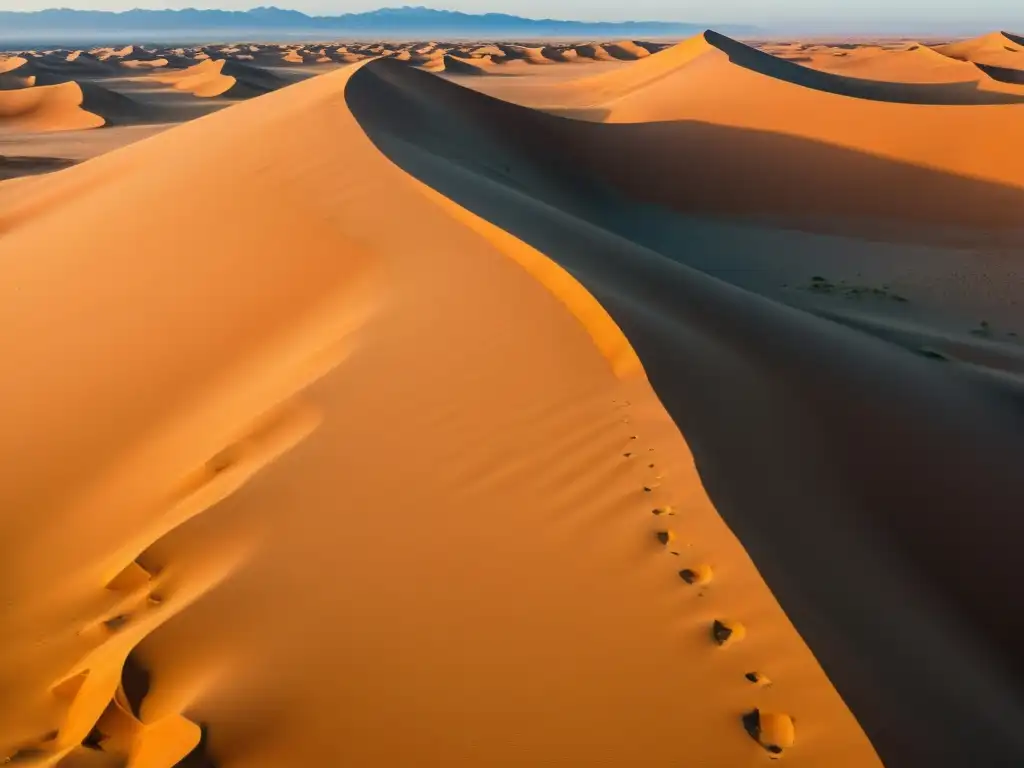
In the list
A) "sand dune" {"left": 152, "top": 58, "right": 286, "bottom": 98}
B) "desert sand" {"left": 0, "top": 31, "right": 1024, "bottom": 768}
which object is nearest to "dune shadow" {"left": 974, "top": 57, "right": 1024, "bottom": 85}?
"desert sand" {"left": 0, "top": 31, "right": 1024, "bottom": 768}

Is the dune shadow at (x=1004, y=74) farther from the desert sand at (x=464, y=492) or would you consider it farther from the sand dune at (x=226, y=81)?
the sand dune at (x=226, y=81)

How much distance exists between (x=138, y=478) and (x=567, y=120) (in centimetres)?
1293

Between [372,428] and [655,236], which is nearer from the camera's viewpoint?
[372,428]

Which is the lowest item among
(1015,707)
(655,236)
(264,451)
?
(655,236)

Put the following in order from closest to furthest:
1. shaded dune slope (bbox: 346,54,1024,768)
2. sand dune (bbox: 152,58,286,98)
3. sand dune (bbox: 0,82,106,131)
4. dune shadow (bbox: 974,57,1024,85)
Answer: shaded dune slope (bbox: 346,54,1024,768) < sand dune (bbox: 0,82,106,131) < dune shadow (bbox: 974,57,1024,85) < sand dune (bbox: 152,58,286,98)

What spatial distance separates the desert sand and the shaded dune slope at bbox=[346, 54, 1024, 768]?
23mm

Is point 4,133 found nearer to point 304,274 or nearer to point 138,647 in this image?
point 304,274

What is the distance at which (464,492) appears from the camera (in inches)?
130

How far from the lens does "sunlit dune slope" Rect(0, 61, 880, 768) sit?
91.1 inches

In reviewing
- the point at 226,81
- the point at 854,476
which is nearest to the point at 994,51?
the point at 226,81

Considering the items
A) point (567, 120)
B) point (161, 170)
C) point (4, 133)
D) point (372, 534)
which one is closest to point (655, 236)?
point (567, 120)

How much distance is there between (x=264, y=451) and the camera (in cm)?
384

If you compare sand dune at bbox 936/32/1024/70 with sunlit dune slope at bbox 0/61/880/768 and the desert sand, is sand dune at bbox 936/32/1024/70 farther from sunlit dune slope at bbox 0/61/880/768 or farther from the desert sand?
sunlit dune slope at bbox 0/61/880/768

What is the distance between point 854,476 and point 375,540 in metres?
2.53
